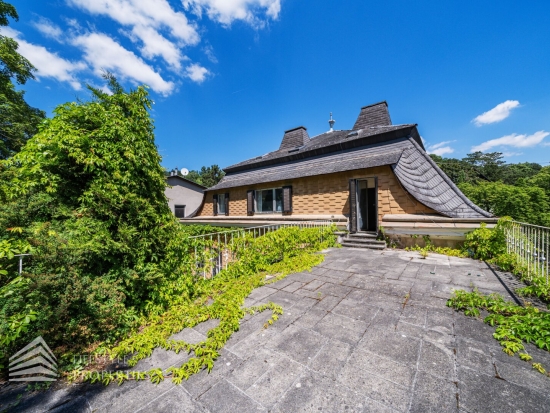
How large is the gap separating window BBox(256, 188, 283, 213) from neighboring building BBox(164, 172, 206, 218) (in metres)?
10.4

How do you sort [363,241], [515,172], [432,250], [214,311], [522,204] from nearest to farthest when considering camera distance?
[214,311], [432,250], [363,241], [522,204], [515,172]

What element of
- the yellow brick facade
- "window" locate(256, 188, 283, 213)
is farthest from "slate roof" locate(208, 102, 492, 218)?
"window" locate(256, 188, 283, 213)

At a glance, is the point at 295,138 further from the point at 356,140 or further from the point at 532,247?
the point at 532,247

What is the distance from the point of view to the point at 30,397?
165 cm

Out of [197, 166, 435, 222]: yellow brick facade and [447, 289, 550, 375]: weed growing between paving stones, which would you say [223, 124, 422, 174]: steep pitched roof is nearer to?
[197, 166, 435, 222]: yellow brick facade

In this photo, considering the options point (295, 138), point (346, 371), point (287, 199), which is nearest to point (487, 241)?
point (346, 371)

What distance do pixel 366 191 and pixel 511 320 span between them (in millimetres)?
7425

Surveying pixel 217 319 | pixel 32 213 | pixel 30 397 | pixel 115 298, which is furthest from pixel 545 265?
pixel 32 213

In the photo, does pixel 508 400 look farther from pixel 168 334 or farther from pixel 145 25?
pixel 145 25

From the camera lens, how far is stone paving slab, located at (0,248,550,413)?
61.0 inches

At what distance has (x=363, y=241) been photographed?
752cm

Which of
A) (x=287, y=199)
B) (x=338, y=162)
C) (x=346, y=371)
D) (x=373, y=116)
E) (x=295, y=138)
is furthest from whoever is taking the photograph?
(x=295, y=138)

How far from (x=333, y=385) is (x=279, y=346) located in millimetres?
677

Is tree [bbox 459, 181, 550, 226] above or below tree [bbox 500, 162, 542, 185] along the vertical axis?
below
